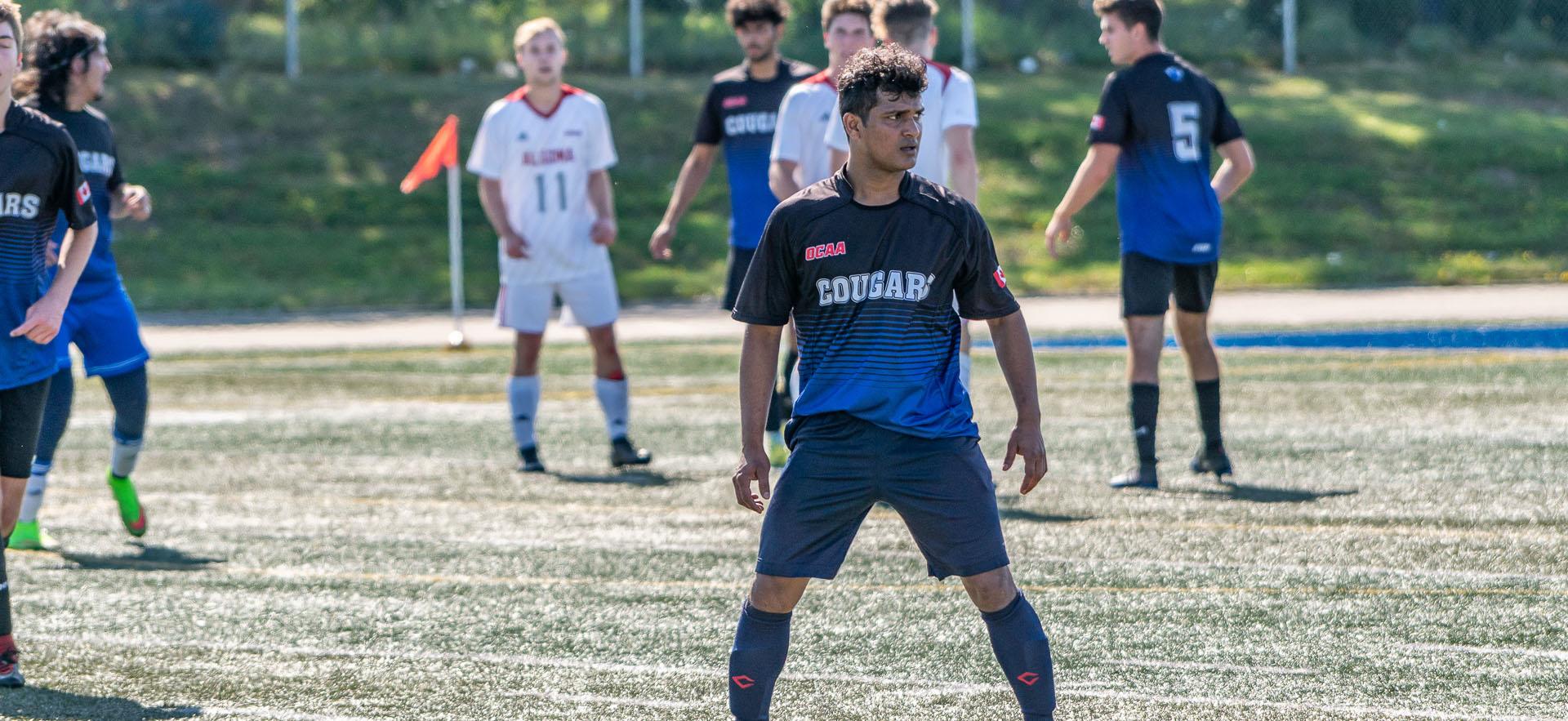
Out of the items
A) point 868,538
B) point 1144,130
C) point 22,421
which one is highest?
point 1144,130

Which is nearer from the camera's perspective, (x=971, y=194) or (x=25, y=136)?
(x=25, y=136)

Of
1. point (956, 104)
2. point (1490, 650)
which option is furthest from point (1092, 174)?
point (1490, 650)

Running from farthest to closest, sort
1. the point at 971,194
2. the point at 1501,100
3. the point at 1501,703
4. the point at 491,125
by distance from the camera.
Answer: the point at 1501,100 → the point at 491,125 → the point at 971,194 → the point at 1501,703

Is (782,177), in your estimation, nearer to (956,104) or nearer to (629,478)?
(956,104)

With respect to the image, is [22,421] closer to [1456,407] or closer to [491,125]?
[491,125]

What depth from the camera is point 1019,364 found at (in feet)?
14.3

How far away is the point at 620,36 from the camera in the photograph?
28234 mm

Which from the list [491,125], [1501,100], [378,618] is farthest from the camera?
[1501,100]

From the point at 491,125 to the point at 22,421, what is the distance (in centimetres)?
424

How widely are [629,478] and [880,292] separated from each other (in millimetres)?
5017

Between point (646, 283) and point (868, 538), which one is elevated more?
point (868, 538)

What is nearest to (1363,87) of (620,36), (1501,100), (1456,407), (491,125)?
(1501,100)

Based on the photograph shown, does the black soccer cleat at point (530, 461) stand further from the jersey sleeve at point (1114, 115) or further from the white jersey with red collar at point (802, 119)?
the jersey sleeve at point (1114, 115)

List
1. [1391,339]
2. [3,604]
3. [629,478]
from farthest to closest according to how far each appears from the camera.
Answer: [1391,339]
[629,478]
[3,604]
